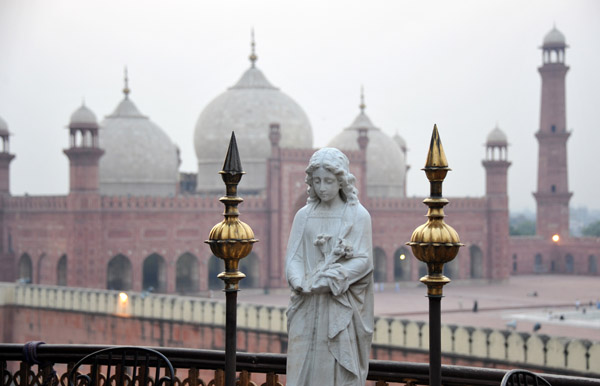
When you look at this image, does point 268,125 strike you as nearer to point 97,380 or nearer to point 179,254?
point 179,254

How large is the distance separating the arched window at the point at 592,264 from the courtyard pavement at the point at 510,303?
7.25 feet

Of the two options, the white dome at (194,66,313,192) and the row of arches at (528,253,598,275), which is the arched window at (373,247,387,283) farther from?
the row of arches at (528,253,598,275)

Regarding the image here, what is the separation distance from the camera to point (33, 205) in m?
30.6

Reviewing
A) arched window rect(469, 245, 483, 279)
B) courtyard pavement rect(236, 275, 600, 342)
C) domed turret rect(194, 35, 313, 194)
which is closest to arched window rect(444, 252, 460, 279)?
courtyard pavement rect(236, 275, 600, 342)

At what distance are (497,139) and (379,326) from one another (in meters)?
18.2

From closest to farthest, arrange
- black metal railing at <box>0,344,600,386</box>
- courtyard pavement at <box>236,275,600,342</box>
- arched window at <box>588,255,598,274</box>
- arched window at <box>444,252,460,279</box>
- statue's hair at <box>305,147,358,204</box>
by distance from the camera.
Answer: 1. statue's hair at <box>305,147,358,204</box>
2. black metal railing at <box>0,344,600,386</box>
3. courtyard pavement at <box>236,275,600,342</box>
4. arched window at <box>444,252,460,279</box>
5. arched window at <box>588,255,598,274</box>

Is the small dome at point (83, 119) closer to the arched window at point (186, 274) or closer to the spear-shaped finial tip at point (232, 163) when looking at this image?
the arched window at point (186, 274)

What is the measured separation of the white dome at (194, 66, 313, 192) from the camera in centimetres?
3403

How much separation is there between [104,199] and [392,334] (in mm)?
13282

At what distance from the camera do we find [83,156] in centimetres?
2936

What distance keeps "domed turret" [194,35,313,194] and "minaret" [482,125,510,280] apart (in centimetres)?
684

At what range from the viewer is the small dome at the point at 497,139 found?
35.8 m

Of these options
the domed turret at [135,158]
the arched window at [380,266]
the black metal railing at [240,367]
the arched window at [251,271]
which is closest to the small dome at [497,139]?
the arched window at [380,266]

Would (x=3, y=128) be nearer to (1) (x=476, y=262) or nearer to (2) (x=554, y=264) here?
(1) (x=476, y=262)
